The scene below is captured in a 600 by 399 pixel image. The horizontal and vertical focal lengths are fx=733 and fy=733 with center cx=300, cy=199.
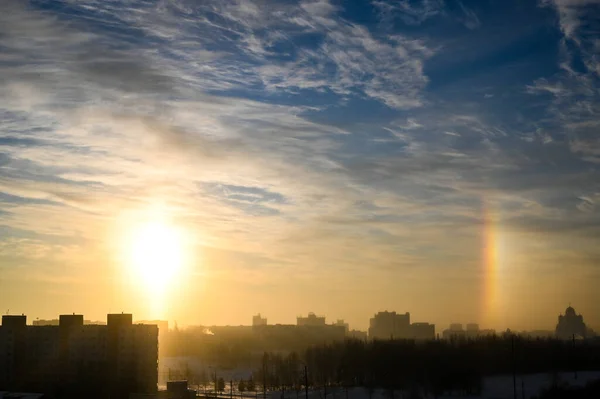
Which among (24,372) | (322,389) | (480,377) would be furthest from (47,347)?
(480,377)

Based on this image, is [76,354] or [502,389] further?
[76,354]

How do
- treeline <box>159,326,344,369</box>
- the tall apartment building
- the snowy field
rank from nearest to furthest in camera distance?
the snowy field, the tall apartment building, treeline <box>159,326,344,369</box>

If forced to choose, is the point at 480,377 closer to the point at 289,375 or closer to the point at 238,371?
the point at 289,375

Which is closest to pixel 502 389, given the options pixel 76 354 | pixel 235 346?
pixel 76 354

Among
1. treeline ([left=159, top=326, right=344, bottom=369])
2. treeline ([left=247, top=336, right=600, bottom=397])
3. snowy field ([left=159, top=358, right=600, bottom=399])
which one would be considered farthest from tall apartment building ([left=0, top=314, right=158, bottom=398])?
treeline ([left=159, top=326, right=344, bottom=369])

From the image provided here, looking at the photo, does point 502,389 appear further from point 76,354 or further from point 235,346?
point 235,346

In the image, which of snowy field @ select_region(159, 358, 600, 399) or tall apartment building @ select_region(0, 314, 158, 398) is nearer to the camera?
snowy field @ select_region(159, 358, 600, 399)

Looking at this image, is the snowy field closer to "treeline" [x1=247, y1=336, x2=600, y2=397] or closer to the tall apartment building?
"treeline" [x1=247, y1=336, x2=600, y2=397]

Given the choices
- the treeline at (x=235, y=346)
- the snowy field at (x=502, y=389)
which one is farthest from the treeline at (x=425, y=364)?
the treeline at (x=235, y=346)
